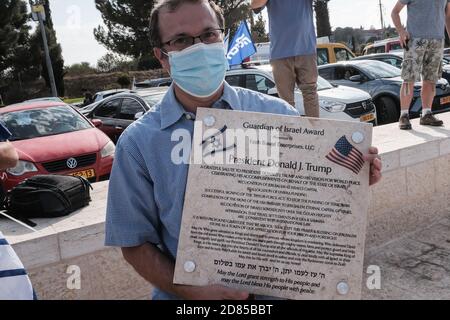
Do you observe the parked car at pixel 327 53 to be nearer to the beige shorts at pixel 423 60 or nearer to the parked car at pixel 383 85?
the parked car at pixel 383 85

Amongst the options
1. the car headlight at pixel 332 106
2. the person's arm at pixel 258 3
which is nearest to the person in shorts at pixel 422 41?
the person's arm at pixel 258 3

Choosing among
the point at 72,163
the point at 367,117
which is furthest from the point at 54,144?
the point at 367,117

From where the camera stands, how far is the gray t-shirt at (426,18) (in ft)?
16.0

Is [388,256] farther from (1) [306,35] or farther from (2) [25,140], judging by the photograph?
(2) [25,140]

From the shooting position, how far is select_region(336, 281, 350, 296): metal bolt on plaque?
1.50 m

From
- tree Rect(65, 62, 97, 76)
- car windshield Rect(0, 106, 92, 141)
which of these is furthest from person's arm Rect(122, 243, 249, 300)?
tree Rect(65, 62, 97, 76)

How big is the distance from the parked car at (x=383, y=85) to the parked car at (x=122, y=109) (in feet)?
14.3

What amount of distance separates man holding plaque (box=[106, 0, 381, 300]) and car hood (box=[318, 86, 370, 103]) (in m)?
7.23

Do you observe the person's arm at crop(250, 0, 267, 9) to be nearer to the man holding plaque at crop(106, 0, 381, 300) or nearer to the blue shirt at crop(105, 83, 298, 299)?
the man holding plaque at crop(106, 0, 381, 300)

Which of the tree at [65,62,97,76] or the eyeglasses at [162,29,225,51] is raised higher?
the eyeglasses at [162,29,225,51]

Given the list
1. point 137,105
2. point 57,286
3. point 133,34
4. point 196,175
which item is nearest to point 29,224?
point 57,286

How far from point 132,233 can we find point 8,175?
409 centimetres

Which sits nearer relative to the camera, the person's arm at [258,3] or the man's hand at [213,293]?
the man's hand at [213,293]

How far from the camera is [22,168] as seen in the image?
17.4 ft
